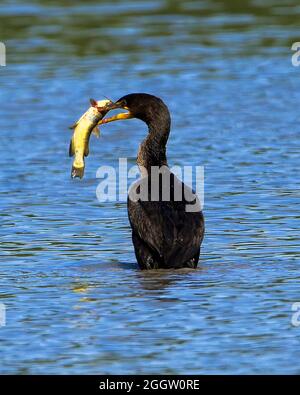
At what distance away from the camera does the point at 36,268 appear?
39.1ft

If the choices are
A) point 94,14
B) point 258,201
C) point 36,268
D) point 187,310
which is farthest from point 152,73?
point 187,310

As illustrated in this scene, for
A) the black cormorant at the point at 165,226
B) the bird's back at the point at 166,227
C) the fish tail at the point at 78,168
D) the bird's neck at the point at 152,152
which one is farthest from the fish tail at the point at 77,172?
the bird's back at the point at 166,227

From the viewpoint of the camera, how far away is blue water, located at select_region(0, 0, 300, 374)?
9.59 m

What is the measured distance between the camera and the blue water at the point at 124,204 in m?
9.59

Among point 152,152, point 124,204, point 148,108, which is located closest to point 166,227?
point 152,152

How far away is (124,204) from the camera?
1455 cm

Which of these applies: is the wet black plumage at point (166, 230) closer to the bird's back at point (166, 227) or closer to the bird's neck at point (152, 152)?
the bird's back at point (166, 227)

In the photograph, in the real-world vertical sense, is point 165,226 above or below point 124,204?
above

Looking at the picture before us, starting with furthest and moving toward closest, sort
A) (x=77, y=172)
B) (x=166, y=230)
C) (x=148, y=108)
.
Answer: (x=77, y=172) → (x=148, y=108) → (x=166, y=230)

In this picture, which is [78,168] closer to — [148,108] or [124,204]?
[148,108]

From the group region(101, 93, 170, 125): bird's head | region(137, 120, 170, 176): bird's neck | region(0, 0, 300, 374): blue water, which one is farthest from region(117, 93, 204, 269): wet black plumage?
region(101, 93, 170, 125): bird's head

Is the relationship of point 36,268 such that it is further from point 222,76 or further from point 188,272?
point 222,76
